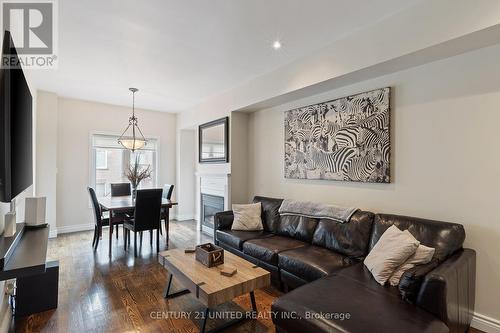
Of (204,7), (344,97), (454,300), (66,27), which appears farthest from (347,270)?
(66,27)

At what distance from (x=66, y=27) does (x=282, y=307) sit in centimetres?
315

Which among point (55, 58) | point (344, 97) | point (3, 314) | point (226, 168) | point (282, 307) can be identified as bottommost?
point (3, 314)

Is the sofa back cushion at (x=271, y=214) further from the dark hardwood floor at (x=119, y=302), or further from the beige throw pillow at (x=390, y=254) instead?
the beige throw pillow at (x=390, y=254)

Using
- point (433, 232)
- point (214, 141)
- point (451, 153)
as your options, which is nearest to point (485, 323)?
point (433, 232)

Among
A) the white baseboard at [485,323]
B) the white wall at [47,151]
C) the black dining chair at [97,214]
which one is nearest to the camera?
the white baseboard at [485,323]

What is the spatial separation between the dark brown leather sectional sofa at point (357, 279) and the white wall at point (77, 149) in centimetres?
375

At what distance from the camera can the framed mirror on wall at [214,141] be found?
4570 millimetres

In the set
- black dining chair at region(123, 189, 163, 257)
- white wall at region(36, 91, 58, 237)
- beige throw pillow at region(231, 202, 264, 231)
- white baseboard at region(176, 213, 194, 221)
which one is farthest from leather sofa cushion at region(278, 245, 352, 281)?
white wall at region(36, 91, 58, 237)

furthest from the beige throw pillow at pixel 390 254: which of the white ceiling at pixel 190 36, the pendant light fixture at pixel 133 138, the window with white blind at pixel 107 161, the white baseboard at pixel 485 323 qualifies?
the window with white blind at pixel 107 161

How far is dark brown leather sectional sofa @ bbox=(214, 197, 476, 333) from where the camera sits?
1538 mm

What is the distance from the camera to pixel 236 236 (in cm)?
329

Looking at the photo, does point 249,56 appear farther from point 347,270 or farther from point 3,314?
point 3,314

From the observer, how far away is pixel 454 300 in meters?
1.70

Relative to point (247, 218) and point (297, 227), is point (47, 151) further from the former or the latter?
point (297, 227)
